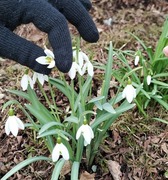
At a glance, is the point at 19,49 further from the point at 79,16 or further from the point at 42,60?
the point at 79,16

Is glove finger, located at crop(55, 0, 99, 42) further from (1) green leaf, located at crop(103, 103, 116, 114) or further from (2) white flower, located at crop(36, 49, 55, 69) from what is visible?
(1) green leaf, located at crop(103, 103, 116, 114)

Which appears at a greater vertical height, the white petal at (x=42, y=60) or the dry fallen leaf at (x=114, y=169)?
the white petal at (x=42, y=60)

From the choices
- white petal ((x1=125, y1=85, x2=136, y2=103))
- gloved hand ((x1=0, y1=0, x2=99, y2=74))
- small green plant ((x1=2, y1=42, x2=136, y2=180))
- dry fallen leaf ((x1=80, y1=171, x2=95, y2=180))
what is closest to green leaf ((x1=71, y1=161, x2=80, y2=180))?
small green plant ((x1=2, y1=42, x2=136, y2=180))

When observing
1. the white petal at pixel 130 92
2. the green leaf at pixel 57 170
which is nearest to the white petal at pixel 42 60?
the white petal at pixel 130 92

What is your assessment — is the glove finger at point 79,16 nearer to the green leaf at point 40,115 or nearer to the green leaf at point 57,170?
the green leaf at point 40,115

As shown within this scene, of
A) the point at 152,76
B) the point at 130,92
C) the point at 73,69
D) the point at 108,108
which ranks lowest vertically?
the point at 152,76

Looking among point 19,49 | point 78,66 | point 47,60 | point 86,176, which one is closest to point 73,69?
point 78,66

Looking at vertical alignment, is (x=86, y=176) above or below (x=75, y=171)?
below
